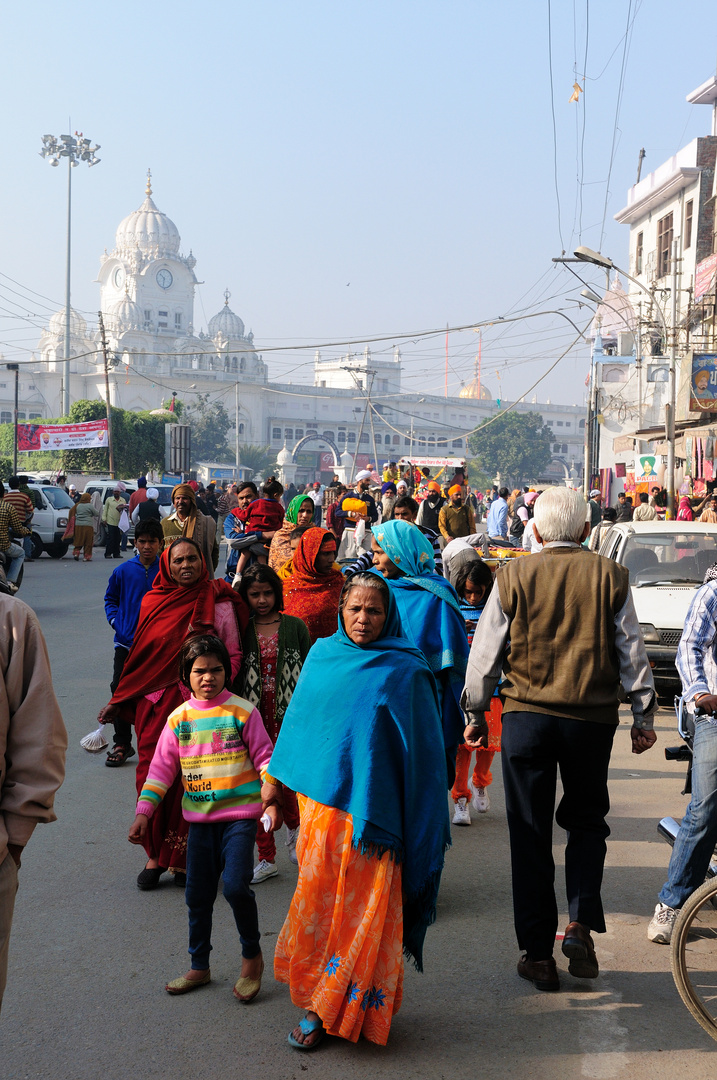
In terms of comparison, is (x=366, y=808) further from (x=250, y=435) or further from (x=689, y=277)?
(x=250, y=435)

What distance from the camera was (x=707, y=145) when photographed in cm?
3141

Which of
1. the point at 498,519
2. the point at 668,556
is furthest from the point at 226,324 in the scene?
the point at 668,556

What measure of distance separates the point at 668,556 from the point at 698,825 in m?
5.86

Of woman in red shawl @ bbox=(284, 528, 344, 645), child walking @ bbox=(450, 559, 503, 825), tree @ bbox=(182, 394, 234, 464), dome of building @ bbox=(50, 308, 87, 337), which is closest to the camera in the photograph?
child walking @ bbox=(450, 559, 503, 825)

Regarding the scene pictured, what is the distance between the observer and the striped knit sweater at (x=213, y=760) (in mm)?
3613

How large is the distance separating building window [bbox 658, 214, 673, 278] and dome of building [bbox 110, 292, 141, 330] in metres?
95.5

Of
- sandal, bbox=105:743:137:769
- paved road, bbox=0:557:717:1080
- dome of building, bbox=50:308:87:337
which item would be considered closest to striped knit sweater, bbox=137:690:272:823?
paved road, bbox=0:557:717:1080

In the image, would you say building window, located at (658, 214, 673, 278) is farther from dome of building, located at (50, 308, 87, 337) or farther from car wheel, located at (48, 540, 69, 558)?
dome of building, located at (50, 308, 87, 337)

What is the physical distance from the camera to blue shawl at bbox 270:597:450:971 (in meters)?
3.23

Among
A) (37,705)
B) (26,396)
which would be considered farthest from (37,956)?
(26,396)

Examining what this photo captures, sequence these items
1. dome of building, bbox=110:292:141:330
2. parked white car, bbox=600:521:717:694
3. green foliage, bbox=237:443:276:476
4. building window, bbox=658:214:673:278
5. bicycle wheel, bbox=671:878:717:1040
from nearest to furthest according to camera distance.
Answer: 1. bicycle wheel, bbox=671:878:717:1040
2. parked white car, bbox=600:521:717:694
3. building window, bbox=658:214:673:278
4. green foliage, bbox=237:443:276:476
5. dome of building, bbox=110:292:141:330

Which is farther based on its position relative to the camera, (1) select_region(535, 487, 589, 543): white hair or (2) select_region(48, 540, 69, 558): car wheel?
(2) select_region(48, 540, 69, 558): car wheel

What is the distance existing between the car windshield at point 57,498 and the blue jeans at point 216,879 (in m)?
21.5

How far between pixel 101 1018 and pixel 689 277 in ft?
108
